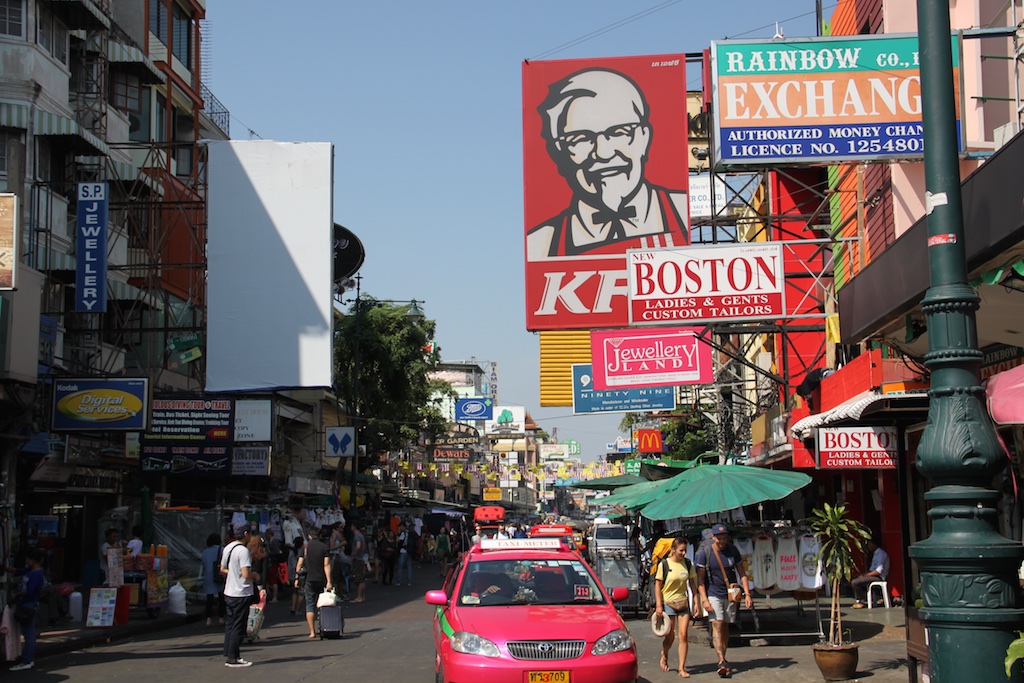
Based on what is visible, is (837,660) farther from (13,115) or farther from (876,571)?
(13,115)

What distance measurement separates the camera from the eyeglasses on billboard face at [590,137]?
61.5 feet

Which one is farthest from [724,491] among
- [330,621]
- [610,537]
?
[610,537]

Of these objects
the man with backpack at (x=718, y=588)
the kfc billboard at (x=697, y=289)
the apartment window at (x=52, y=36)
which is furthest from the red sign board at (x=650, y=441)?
the man with backpack at (x=718, y=588)

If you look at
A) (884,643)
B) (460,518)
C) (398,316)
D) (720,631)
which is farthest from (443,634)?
(460,518)

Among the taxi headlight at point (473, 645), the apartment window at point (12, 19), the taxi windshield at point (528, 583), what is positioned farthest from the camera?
the apartment window at point (12, 19)

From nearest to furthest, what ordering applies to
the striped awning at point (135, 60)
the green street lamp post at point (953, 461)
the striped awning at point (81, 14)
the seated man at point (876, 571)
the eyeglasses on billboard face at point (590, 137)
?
1. the green street lamp post at point (953, 461)
2. the eyeglasses on billboard face at point (590, 137)
3. the seated man at point (876, 571)
4. the striped awning at point (81, 14)
5. the striped awning at point (135, 60)

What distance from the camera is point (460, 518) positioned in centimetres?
5775

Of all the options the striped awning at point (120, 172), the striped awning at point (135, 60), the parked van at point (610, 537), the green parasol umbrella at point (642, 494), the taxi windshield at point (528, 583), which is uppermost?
the striped awning at point (135, 60)

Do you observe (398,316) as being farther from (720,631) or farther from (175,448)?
(720,631)

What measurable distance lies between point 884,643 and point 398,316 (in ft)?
121

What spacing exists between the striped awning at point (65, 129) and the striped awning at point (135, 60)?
4.23m

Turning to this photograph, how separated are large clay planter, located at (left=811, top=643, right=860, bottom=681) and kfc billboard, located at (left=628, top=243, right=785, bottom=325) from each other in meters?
5.81

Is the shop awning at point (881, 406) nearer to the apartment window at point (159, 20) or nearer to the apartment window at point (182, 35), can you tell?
Answer: the apartment window at point (159, 20)

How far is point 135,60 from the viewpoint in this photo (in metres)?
32.5
